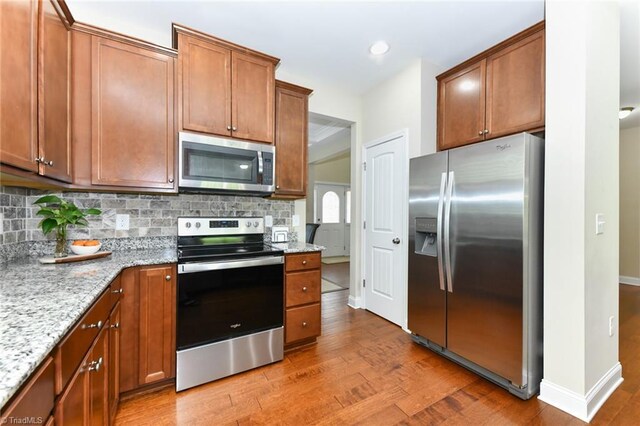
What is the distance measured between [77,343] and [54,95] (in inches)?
→ 55.3

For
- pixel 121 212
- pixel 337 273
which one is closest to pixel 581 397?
pixel 121 212

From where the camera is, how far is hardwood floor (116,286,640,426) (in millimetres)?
1636

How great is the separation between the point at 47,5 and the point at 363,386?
2.91 metres

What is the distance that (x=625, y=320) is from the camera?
120 inches

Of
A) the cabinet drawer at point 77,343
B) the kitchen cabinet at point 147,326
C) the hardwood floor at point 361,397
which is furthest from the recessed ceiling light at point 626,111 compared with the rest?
the cabinet drawer at point 77,343

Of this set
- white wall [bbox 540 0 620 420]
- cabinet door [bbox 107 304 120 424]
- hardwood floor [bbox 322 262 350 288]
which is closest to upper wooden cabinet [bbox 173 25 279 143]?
cabinet door [bbox 107 304 120 424]

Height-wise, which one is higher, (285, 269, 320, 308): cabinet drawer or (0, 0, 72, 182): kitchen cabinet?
(0, 0, 72, 182): kitchen cabinet

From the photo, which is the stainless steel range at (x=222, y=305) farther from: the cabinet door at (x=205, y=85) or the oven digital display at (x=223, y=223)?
the cabinet door at (x=205, y=85)

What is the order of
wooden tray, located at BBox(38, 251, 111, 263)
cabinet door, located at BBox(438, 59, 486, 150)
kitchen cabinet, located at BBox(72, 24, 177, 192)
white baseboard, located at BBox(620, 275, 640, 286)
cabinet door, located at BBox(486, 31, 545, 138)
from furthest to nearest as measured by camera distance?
1. white baseboard, located at BBox(620, 275, 640, 286)
2. cabinet door, located at BBox(438, 59, 486, 150)
3. cabinet door, located at BBox(486, 31, 545, 138)
4. kitchen cabinet, located at BBox(72, 24, 177, 192)
5. wooden tray, located at BBox(38, 251, 111, 263)

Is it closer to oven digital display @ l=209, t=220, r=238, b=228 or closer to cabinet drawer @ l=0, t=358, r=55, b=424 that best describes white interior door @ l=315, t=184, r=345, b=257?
oven digital display @ l=209, t=220, r=238, b=228

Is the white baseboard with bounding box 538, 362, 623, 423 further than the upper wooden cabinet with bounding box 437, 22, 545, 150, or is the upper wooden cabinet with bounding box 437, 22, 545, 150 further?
the upper wooden cabinet with bounding box 437, 22, 545, 150

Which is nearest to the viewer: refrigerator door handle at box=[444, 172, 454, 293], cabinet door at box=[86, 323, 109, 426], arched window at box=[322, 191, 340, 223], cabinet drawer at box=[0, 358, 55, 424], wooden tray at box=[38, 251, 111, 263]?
cabinet drawer at box=[0, 358, 55, 424]

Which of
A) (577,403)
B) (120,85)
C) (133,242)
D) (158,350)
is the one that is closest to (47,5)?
(120,85)

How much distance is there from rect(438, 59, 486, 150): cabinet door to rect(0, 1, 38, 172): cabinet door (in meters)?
2.93
